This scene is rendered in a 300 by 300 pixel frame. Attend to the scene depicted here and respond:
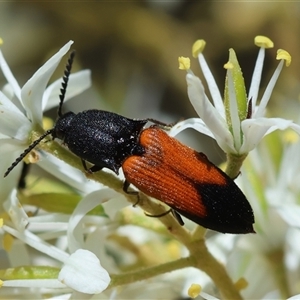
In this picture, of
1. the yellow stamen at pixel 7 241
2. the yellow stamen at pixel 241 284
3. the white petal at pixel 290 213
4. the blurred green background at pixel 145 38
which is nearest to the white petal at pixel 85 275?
the yellow stamen at pixel 7 241

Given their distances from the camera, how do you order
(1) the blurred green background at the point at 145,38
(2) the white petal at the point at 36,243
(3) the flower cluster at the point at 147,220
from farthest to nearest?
(1) the blurred green background at the point at 145,38, (2) the white petal at the point at 36,243, (3) the flower cluster at the point at 147,220

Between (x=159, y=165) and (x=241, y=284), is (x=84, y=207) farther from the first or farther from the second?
(x=241, y=284)

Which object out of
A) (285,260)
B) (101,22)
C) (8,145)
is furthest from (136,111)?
(8,145)

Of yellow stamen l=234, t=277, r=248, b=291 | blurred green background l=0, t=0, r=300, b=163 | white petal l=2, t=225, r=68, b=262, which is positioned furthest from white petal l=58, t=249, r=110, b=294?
blurred green background l=0, t=0, r=300, b=163

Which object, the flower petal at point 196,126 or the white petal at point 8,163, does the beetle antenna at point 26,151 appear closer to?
the white petal at point 8,163

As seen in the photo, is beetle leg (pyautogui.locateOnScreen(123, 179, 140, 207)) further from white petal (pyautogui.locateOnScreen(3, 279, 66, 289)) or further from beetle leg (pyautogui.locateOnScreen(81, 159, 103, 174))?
white petal (pyautogui.locateOnScreen(3, 279, 66, 289))

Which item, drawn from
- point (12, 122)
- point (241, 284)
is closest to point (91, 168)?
point (12, 122)
